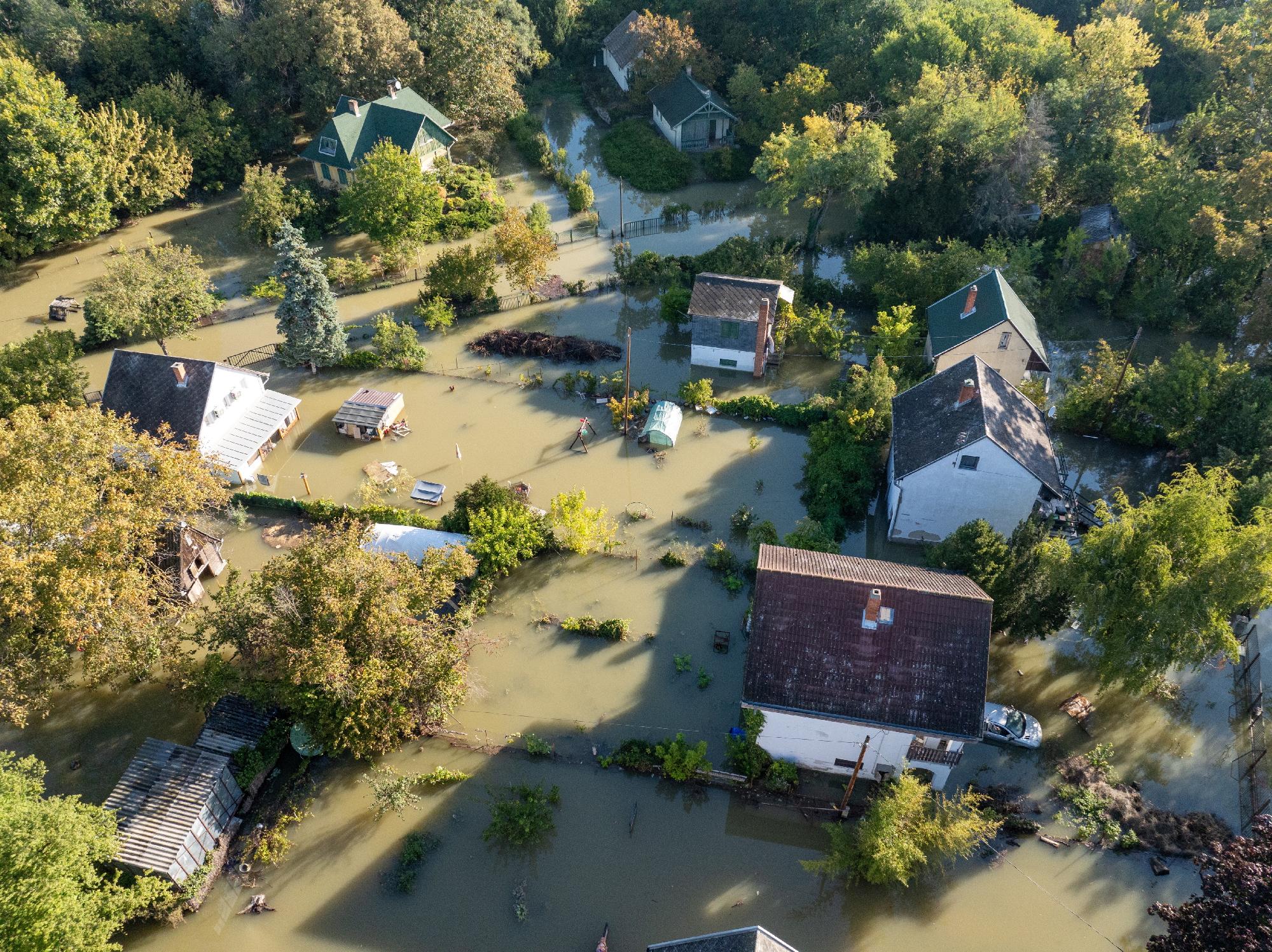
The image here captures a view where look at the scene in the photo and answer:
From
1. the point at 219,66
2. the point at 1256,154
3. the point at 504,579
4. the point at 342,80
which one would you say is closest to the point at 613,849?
the point at 504,579

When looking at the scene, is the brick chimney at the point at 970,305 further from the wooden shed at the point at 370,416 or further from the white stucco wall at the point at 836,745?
the wooden shed at the point at 370,416

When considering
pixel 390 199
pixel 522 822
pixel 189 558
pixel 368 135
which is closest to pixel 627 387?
pixel 189 558

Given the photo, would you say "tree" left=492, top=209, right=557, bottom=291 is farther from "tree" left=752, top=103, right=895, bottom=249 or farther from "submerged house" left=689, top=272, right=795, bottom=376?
"tree" left=752, top=103, right=895, bottom=249

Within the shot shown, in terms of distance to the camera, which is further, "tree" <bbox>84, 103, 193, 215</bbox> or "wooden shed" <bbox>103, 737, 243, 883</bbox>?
"tree" <bbox>84, 103, 193, 215</bbox>

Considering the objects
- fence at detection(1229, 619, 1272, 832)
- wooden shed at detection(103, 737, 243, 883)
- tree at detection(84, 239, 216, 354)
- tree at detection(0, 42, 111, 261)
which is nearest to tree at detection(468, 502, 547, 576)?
wooden shed at detection(103, 737, 243, 883)

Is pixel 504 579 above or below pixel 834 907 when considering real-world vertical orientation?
above

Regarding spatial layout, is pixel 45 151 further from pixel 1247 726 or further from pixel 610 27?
pixel 1247 726

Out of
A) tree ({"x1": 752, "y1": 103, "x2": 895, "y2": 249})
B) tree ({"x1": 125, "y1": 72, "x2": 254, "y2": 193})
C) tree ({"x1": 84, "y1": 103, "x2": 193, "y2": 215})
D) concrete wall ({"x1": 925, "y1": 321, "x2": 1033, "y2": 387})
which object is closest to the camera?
concrete wall ({"x1": 925, "y1": 321, "x2": 1033, "y2": 387})
